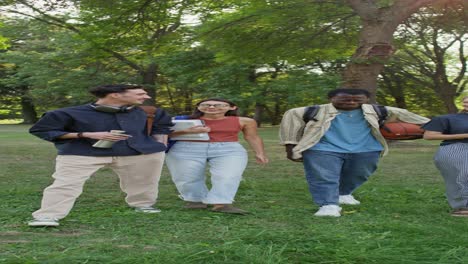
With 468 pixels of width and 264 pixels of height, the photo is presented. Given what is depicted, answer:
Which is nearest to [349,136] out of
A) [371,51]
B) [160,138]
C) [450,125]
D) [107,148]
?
A: [450,125]

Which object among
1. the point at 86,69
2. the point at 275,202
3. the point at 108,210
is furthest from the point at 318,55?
the point at 86,69

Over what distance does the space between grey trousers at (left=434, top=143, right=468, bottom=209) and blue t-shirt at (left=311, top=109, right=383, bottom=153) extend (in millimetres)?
715

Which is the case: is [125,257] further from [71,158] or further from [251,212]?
[251,212]

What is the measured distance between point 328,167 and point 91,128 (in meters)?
2.53

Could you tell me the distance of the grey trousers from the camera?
21.3 ft

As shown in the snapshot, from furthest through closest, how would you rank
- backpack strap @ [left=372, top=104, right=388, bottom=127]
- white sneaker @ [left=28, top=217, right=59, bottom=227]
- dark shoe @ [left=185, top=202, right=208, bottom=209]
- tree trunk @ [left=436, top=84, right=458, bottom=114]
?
tree trunk @ [left=436, top=84, right=458, bottom=114] → dark shoe @ [left=185, top=202, right=208, bottom=209] → backpack strap @ [left=372, top=104, right=388, bottom=127] → white sneaker @ [left=28, top=217, right=59, bottom=227]

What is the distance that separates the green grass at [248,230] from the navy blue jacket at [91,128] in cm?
69

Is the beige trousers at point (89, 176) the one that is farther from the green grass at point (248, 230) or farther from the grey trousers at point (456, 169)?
the grey trousers at point (456, 169)

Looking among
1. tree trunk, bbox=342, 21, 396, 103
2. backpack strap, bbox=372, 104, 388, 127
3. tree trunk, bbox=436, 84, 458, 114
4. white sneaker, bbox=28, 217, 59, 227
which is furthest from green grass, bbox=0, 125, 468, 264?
tree trunk, bbox=436, 84, 458, 114

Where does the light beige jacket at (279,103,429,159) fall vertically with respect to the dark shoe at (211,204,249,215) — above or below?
above

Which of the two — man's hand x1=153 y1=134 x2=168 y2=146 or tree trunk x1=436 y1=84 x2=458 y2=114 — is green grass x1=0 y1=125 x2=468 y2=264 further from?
tree trunk x1=436 y1=84 x2=458 y2=114

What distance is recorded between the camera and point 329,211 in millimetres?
6379

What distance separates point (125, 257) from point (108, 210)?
2.51 meters

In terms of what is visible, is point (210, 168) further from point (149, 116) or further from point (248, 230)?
point (248, 230)
